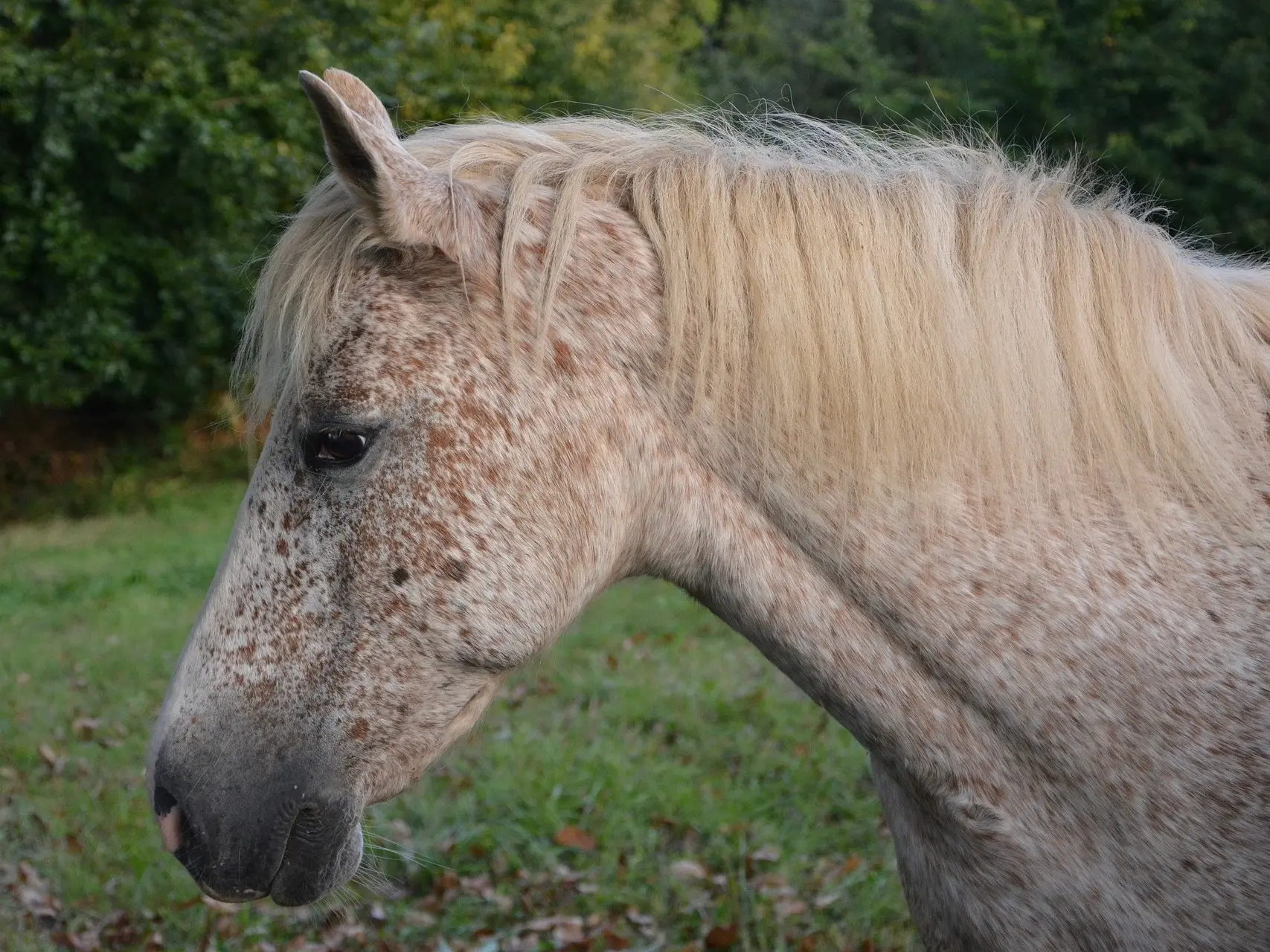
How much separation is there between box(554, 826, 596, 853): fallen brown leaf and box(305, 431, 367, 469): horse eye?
2.81m

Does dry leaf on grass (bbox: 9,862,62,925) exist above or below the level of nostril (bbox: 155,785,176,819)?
below

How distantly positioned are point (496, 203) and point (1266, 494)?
4.57 feet

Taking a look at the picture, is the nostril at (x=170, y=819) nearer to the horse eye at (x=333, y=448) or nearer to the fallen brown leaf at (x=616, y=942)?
the horse eye at (x=333, y=448)

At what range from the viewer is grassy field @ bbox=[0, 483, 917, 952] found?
157 inches

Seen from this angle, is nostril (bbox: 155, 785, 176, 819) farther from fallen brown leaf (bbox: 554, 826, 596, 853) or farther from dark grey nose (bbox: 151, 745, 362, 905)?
fallen brown leaf (bbox: 554, 826, 596, 853)

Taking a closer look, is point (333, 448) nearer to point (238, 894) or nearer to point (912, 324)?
point (238, 894)

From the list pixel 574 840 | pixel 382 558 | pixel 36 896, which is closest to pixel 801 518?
pixel 382 558

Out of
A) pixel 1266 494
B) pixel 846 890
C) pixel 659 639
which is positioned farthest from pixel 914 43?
pixel 1266 494

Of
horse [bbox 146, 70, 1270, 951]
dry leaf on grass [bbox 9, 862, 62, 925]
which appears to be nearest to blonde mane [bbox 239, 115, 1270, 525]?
horse [bbox 146, 70, 1270, 951]

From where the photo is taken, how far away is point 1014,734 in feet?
6.35

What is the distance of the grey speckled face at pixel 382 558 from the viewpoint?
6.37ft

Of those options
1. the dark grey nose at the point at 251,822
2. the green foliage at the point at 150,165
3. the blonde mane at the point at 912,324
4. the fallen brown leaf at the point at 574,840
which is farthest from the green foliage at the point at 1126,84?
the dark grey nose at the point at 251,822

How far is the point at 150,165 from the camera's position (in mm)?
13242

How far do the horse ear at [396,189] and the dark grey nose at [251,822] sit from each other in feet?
2.91
